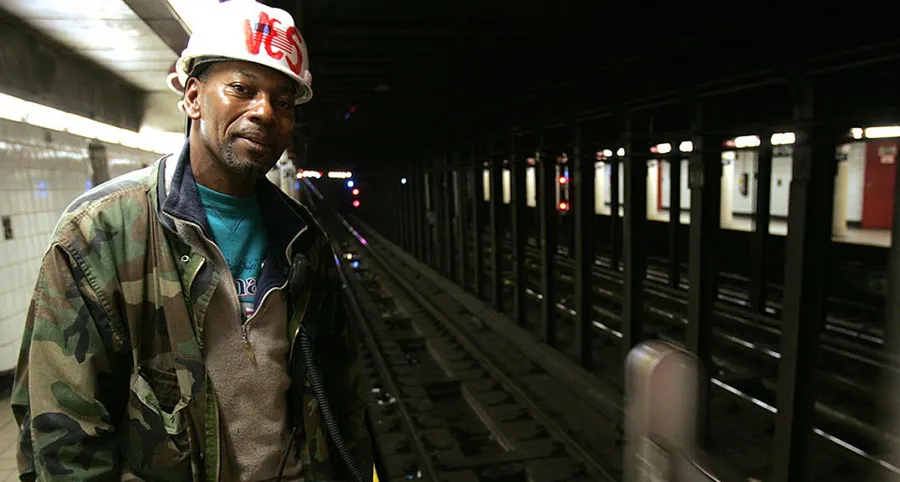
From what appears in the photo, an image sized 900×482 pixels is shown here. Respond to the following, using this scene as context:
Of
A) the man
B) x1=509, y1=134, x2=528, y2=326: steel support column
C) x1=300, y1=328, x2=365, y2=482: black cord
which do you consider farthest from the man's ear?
x1=509, y1=134, x2=528, y2=326: steel support column

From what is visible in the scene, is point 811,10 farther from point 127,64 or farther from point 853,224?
point 853,224

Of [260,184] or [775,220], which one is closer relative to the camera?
[260,184]

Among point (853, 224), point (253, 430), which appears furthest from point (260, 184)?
point (853, 224)

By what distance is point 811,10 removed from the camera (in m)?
4.05

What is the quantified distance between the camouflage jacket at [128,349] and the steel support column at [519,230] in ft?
26.0

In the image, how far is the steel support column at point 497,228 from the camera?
35.0 feet

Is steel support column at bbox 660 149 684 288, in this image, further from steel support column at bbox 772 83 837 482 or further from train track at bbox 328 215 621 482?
steel support column at bbox 772 83 837 482

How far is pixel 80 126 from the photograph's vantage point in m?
7.39

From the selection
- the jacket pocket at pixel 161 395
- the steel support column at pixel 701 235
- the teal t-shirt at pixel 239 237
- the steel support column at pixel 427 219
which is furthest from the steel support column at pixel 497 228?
the jacket pocket at pixel 161 395

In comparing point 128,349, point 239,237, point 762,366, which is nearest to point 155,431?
point 128,349

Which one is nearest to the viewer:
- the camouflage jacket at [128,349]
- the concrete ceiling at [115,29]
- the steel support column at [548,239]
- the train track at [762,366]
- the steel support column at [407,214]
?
the camouflage jacket at [128,349]

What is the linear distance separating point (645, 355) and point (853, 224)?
18001 millimetres

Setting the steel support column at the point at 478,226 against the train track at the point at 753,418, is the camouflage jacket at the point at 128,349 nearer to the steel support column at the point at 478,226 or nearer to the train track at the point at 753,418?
the train track at the point at 753,418

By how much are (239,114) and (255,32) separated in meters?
0.25
